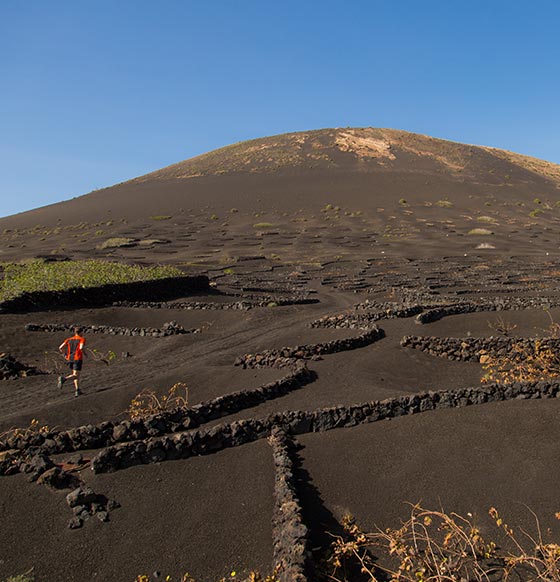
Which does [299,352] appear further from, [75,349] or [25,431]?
[25,431]

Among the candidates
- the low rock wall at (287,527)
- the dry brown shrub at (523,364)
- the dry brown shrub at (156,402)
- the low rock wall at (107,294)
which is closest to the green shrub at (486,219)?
the low rock wall at (107,294)

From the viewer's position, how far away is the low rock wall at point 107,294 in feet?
80.0

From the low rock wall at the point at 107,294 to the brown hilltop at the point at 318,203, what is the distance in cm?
1964

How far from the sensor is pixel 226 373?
14.9 metres

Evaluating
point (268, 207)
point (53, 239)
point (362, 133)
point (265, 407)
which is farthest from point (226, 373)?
point (362, 133)

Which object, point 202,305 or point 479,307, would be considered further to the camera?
point 202,305

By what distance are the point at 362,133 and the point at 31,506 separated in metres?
125

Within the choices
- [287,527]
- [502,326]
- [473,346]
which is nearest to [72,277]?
[473,346]

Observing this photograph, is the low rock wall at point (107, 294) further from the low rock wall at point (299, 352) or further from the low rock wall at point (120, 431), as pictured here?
the low rock wall at point (120, 431)

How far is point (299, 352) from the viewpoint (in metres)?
16.3

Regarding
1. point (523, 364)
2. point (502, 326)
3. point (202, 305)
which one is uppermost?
point (202, 305)

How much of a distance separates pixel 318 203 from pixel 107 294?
2320 inches

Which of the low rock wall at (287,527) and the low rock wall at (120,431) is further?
the low rock wall at (120,431)

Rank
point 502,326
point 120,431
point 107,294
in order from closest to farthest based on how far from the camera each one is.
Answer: point 120,431 → point 502,326 → point 107,294
